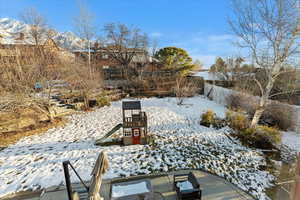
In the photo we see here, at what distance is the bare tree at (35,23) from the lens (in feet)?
42.8

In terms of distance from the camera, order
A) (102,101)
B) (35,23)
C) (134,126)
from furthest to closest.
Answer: (35,23), (102,101), (134,126)

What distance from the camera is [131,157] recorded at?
439 cm

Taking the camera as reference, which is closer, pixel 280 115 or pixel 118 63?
pixel 280 115

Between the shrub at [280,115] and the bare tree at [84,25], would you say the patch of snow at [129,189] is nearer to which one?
the shrub at [280,115]

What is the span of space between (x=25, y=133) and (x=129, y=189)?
21.1 feet

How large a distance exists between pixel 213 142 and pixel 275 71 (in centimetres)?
406

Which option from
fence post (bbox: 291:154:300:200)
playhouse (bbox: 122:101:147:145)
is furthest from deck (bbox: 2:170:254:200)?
fence post (bbox: 291:154:300:200)

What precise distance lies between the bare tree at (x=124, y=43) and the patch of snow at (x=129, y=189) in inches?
650

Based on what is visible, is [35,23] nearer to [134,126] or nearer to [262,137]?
[134,126]

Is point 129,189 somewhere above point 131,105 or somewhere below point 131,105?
below

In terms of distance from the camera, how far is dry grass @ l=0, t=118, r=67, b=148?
541 cm

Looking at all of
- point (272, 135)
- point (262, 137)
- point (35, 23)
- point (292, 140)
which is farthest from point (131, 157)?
point (35, 23)

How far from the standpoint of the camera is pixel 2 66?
5289mm

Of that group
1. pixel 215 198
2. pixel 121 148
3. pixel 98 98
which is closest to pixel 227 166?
pixel 215 198
